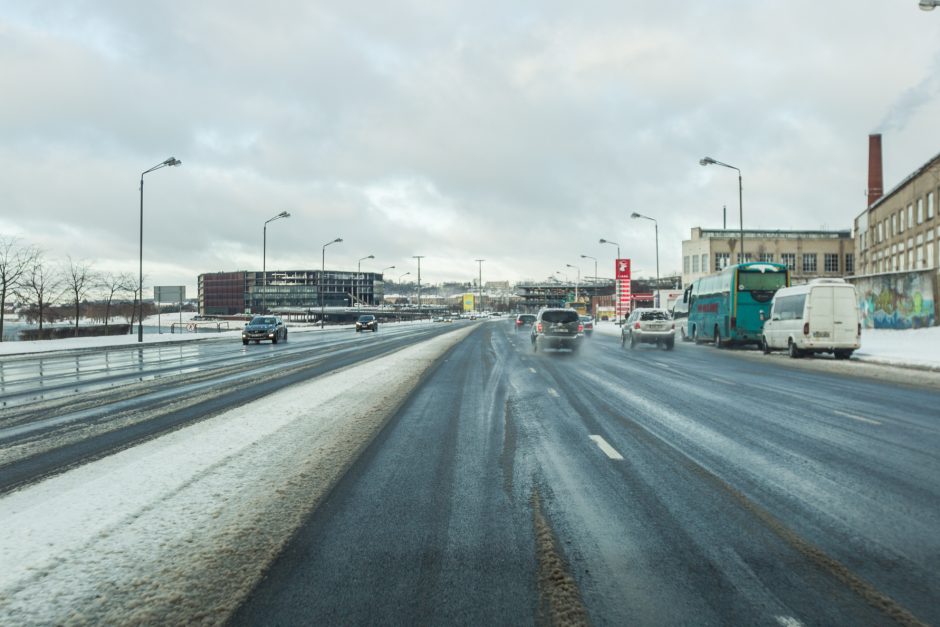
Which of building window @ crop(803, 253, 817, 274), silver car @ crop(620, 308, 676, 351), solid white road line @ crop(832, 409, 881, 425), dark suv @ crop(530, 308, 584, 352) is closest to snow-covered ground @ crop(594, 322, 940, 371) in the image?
silver car @ crop(620, 308, 676, 351)

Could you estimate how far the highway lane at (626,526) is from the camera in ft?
11.0

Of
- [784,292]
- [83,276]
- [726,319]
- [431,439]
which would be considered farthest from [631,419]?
[83,276]

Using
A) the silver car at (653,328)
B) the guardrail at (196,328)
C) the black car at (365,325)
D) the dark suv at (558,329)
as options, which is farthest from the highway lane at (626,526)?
the guardrail at (196,328)

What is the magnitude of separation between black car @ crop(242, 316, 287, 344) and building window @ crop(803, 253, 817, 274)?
82.8 m

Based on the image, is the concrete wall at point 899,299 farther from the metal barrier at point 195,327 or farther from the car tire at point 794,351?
the metal barrier at point 195,327

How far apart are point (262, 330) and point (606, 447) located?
34.1 m

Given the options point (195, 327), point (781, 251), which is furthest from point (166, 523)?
point (781, 251)

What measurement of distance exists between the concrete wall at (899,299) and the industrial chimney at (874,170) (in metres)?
37.3

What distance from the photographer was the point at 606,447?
7379 mm

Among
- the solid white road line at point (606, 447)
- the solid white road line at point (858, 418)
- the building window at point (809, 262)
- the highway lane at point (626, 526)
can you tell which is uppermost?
the building window at point (809, 262)

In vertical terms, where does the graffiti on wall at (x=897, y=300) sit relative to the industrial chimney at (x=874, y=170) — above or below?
below

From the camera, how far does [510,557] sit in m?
4.02

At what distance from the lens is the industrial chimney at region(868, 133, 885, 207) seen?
71500mm

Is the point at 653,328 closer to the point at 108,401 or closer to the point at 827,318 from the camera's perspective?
the point at 827,318
